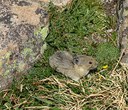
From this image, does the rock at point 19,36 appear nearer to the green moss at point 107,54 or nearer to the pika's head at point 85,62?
the pika's head at point 85,62

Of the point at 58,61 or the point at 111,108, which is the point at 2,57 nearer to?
the point at 58,61

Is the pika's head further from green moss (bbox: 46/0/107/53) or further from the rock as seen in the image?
the rock

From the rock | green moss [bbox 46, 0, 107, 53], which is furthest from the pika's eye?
the rock

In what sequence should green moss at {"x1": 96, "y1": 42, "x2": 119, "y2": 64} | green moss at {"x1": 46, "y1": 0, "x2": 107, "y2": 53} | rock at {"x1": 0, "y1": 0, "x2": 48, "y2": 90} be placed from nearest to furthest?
1. rock at {"x1": 0, "y1": 0, "x2": 48, "y2": 90}
2. green moss at {"x1": 96, "y1": 42, "x2": 119, "y2": 64}
3. green moss at {"x1": 46, "y1": 0, "x2": 107, "y2": 53}

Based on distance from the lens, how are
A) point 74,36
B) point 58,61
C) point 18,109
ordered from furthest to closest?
point 74,36
point 58,61
point 18,109

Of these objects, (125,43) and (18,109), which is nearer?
(18,109)

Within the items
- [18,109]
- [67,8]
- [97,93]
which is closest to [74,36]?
[67,8]
